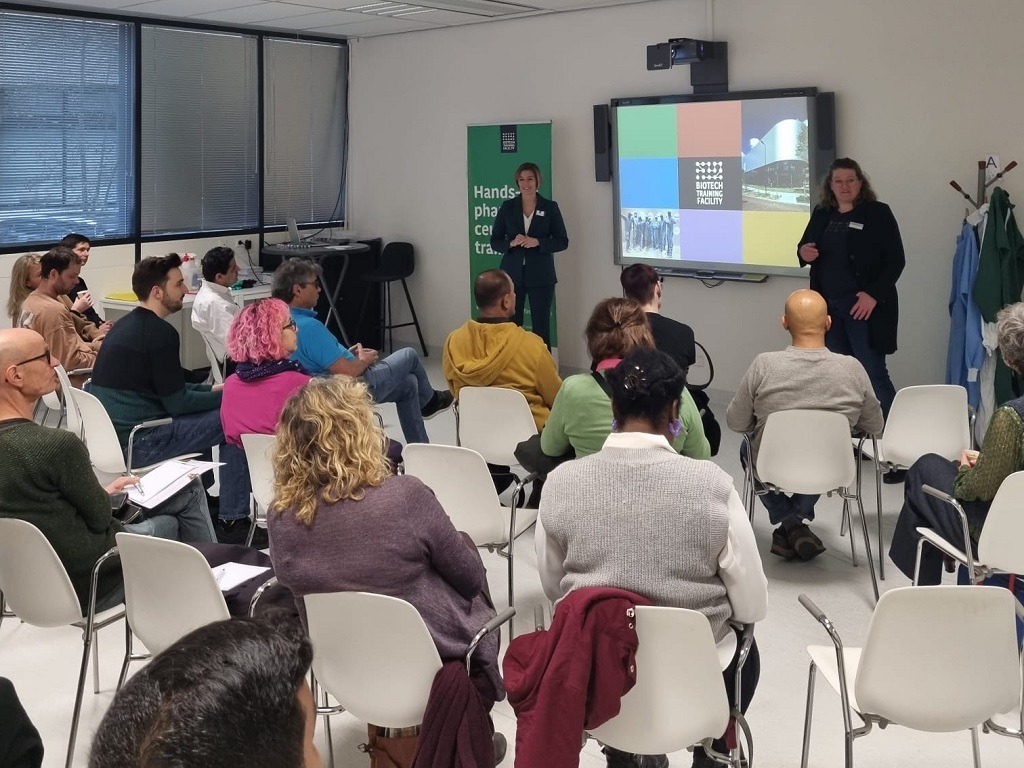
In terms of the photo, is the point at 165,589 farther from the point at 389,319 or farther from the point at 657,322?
the point at 389,319

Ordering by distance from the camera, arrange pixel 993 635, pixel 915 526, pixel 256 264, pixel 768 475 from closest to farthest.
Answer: pixel 993 635 → pixel 915 526 → pixel 768 475 → pixel 256 264

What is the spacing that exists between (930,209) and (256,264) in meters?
5.74

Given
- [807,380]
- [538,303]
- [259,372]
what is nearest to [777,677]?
[807,380]

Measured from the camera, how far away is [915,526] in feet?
12.7

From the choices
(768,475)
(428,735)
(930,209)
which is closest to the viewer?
(428,735)

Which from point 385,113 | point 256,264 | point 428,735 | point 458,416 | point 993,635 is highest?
point 385,113

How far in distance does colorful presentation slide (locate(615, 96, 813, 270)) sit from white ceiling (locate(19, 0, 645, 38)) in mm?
1029

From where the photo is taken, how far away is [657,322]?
474 cm

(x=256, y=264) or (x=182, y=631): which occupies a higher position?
(x=256, y=264)

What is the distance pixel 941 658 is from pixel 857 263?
14.2 feet

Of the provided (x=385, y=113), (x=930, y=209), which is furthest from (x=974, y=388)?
(x=385, y=113)

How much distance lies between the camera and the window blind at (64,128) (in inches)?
312

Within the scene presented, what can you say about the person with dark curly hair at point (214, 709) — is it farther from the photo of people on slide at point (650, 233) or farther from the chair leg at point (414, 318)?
the chair leg at point (414, 318)

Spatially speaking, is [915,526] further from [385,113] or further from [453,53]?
[385,113]
